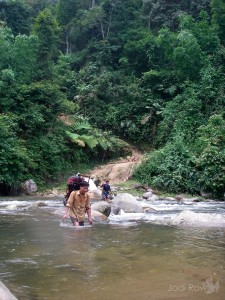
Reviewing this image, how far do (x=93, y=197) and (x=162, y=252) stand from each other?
12.0 metres

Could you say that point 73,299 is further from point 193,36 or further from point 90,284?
point 193,36

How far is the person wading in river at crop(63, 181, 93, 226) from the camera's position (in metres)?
7.78

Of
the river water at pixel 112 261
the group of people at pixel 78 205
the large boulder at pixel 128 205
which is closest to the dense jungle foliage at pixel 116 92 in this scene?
the large boulder at pixel 128 205

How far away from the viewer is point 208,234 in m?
7.39

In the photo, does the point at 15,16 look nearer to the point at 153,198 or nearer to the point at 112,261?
the point at 153,198

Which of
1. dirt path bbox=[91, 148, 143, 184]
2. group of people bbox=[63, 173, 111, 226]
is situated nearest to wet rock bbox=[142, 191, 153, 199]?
dirt path bbox=[91, 148, 143, 184]

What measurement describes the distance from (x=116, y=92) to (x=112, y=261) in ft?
79.4

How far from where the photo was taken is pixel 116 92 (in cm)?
2869

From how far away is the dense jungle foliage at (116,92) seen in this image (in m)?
20.5

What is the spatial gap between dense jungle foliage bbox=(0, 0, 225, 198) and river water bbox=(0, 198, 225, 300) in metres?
11.5

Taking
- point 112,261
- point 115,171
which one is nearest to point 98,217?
point 112,261

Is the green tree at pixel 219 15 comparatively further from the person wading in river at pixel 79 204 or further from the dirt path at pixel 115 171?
the person wading in river at pixel 79 204

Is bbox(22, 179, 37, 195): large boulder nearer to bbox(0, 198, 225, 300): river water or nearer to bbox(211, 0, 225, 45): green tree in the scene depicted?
bbox(0, 198, 225, 300): river water

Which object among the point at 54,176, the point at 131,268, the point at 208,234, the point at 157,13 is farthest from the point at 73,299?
the point at 157,13
